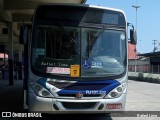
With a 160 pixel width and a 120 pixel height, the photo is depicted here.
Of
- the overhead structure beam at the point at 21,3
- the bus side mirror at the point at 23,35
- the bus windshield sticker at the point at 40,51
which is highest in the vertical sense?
the overhead structure beam at the point at 21,3

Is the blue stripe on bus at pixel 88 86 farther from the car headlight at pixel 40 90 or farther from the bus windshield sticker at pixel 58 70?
the bus windshield sticker at pixel 58 70

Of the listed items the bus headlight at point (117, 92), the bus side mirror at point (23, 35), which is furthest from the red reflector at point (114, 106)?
the bus side mirror at point (23, 35)

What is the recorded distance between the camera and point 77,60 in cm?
1005

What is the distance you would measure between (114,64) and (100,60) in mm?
382

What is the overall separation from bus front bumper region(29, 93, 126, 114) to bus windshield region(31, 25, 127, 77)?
0.67 metres

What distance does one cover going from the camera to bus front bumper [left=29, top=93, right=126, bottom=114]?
9625mm

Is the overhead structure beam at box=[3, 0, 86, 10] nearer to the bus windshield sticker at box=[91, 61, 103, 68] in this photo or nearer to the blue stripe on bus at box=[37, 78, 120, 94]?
the bus windshield sticker at box=[91, 61, 103, 68]

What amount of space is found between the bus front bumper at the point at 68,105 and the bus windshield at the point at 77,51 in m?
0.67

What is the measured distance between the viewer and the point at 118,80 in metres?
10.1

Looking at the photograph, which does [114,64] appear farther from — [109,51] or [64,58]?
[64,58]

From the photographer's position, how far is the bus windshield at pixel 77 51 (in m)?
9.98

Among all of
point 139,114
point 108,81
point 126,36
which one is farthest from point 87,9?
point 139,114

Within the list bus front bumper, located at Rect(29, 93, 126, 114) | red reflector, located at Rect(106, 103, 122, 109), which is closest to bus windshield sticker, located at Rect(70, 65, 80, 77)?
bus front bumper, located at Rect(29, 93, 126, 114)

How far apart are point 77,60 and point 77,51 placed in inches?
9.4
